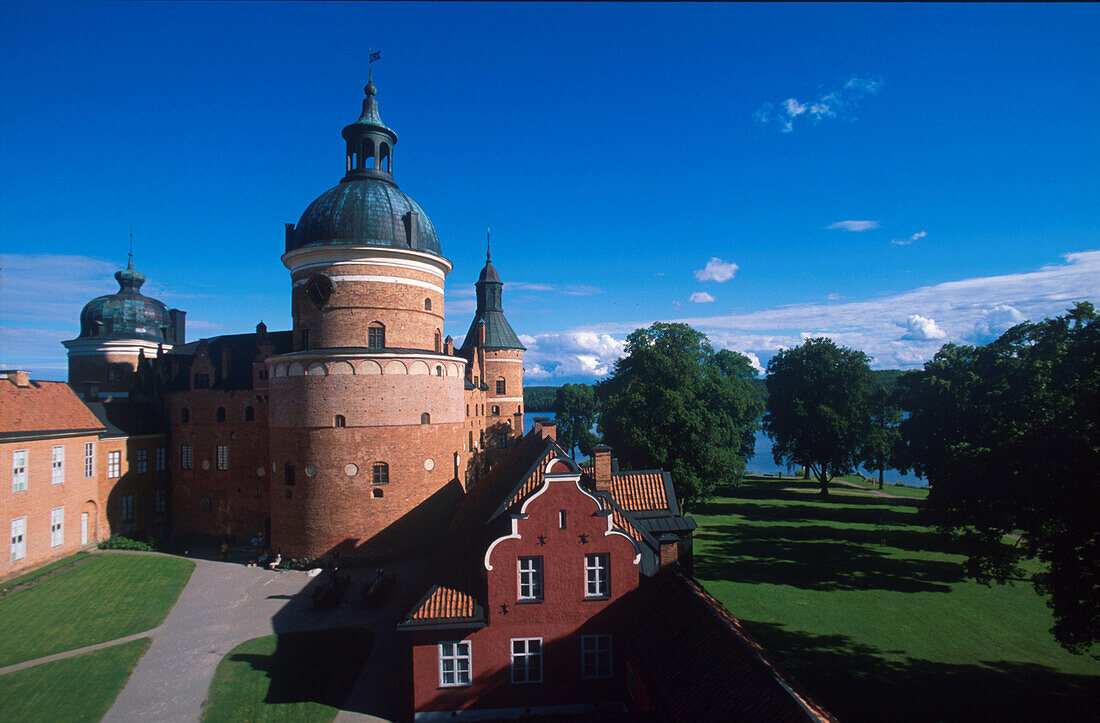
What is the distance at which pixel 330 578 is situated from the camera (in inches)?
967

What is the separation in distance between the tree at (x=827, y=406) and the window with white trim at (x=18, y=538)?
48.1m

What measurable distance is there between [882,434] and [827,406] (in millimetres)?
5208

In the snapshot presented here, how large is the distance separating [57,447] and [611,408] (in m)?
31.5

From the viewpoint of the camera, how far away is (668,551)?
629 inches

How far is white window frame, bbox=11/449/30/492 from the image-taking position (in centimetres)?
2548

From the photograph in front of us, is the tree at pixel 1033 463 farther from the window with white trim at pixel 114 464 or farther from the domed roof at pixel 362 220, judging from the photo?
the window with white trim at pixel 114 464

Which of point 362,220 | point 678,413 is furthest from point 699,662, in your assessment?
point 362,220

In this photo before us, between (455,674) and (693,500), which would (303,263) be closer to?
(455,674)

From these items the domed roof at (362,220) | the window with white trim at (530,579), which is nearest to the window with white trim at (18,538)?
the domed roof at (362,220)

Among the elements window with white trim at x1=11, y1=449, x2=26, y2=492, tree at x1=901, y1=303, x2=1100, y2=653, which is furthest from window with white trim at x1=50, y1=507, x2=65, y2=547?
tree at x1=901, y1=303, x2=1100, y2=653

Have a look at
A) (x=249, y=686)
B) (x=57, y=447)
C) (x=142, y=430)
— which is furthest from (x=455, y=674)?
(x=142, y=430)

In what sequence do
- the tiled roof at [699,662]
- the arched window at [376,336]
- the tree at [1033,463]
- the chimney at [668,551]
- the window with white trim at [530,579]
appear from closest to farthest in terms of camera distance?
the tiled roof at [699,662], the tree at [1033,463], the window with white trim at [530,579], the chimney at [668,551], the arched window at [376,336]

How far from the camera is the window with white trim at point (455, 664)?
1477 centimetres

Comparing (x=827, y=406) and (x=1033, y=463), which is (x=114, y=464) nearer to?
(x=1033, y=463)
